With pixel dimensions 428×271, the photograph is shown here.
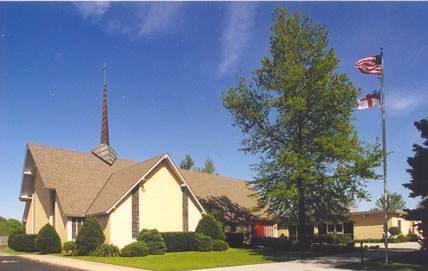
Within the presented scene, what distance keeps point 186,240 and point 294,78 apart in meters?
13.7

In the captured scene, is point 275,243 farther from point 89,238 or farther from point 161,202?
point 89,238

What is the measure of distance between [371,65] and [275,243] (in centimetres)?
1801

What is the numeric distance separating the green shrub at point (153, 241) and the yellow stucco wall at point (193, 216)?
199 inches

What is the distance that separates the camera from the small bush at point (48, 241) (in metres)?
36.2

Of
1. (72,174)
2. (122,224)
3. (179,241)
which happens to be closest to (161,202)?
(179,241)

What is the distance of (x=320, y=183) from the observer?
1345 inches

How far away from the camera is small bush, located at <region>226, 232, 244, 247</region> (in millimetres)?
41094

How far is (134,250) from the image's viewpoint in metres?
32.4

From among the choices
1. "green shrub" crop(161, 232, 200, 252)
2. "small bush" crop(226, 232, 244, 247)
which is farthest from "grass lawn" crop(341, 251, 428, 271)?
"small bush" crop(226, 232, 244, 247)

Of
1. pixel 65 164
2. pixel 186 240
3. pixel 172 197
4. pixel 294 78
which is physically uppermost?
pixel 294 78

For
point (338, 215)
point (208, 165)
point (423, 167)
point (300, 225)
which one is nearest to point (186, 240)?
point (300, 225)

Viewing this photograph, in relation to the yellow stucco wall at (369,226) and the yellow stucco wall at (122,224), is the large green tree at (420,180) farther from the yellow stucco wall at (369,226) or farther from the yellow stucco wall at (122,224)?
the yellow stucco wall at (369,226)

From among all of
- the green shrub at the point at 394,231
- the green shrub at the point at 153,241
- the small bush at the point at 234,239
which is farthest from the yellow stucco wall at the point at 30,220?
the green shrub at the point at 394,231

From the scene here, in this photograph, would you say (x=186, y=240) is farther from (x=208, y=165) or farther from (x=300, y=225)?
(x=208, y=165)
